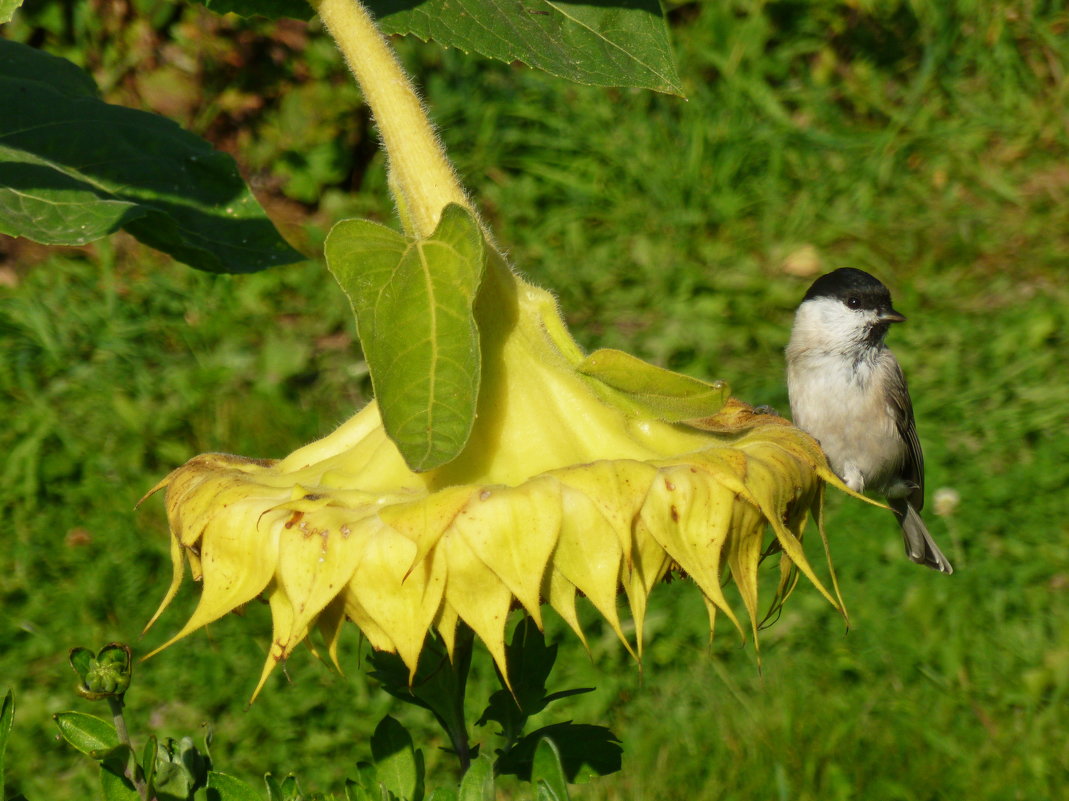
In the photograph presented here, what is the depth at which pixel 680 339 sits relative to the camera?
5430 mm

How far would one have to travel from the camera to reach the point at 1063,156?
19.6 ft

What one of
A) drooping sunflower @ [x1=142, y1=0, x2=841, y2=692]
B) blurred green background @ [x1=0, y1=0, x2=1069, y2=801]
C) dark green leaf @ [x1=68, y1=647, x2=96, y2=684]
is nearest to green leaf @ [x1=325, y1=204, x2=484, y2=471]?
drooping sunflower @ [x1=142, y1=0, x2=841, y2=692]

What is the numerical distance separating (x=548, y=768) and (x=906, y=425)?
2.66 metres

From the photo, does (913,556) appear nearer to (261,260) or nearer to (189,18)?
(261,260)

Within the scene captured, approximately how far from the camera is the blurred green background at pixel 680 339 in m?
3.94

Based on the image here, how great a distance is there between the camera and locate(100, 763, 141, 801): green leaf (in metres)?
1.18

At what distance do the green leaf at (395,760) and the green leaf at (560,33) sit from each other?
0.69 meters

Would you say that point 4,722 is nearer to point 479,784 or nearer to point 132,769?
point 132,769

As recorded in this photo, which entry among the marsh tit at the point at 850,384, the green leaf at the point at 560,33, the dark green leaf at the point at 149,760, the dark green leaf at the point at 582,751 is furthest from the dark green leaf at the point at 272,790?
the marsh tit at the point at 850,384

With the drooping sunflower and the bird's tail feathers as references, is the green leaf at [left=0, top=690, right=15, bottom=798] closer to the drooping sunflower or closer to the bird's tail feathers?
the drooping sunflower

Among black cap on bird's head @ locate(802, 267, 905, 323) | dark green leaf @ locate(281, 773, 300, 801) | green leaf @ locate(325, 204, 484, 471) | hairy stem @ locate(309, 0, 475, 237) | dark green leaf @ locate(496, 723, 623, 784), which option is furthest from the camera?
black cap on bird's head @ locate(802, 267, 905, 323)

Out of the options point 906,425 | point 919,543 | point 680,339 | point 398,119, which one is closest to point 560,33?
point 398,119

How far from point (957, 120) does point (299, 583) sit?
5.67 m

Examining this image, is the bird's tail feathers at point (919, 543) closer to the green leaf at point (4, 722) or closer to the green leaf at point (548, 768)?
the green leaf at point (548, 768)
